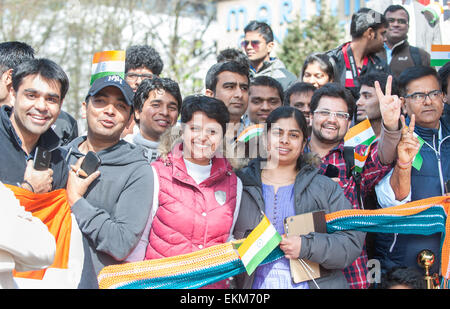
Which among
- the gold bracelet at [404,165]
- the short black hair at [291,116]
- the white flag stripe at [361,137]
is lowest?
the gold bracelet at [404,165]

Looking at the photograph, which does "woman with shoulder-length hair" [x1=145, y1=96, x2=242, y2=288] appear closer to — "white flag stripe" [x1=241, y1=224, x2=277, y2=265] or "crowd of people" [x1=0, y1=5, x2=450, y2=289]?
"crowd of people" [x1=0, y1=5, x2=450, y2=289]

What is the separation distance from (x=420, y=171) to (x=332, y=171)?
63 cm

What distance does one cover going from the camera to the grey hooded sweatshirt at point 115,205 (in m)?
3.04

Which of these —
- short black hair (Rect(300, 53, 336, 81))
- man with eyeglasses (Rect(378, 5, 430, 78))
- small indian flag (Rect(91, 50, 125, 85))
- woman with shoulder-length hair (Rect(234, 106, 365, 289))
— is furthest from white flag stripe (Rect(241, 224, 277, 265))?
man with eyeglasses (Rect(378, 5, 430, 78))

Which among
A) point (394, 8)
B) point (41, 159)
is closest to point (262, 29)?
point (394, 8)

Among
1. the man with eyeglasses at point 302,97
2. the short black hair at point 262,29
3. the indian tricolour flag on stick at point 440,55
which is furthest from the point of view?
the short black hair at point 262,29

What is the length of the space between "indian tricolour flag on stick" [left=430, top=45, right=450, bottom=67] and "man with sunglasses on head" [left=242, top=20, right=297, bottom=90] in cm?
186

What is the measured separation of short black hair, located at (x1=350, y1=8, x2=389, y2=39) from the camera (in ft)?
18.8

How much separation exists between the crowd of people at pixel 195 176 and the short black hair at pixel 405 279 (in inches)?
0.5

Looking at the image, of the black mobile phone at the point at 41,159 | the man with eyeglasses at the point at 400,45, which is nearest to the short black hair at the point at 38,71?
the black mobile phone at the point at 41,159

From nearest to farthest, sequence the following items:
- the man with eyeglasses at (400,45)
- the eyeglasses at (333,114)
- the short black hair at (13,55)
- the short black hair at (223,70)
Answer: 1. the short black hair at (13,55)
2. the eyeglasses at (333,114)
3. the short black hair at (223,70)
4. the man with eyeglasses at (400,45)

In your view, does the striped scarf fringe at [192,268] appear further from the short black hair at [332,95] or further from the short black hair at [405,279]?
the short black hair at [332,95]

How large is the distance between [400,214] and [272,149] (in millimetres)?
943

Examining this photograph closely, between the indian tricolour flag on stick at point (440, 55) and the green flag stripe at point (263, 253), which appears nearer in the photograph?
the green flag stripe at point (263, 253)
